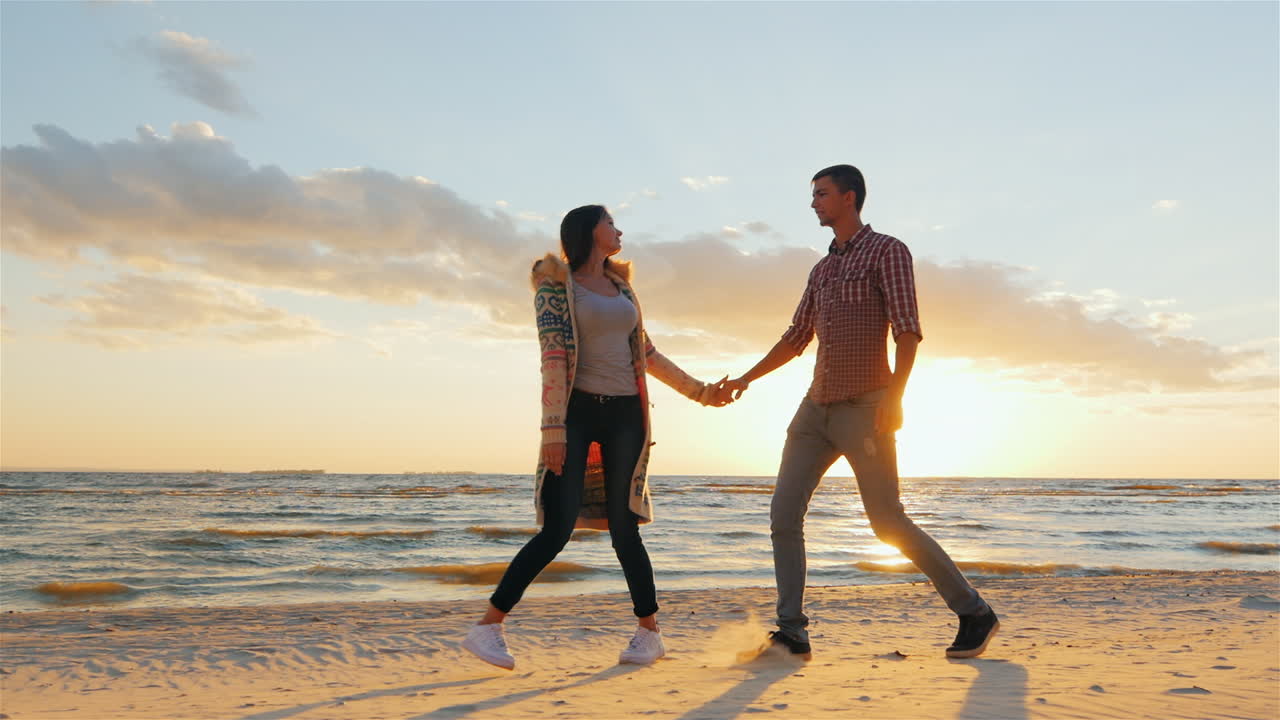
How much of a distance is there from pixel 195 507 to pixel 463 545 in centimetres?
1583

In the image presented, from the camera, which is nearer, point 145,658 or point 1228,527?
point 145,658

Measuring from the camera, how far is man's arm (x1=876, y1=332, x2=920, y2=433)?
3.74 meters

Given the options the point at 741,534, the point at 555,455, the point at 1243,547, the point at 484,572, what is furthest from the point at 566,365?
the point at 1243,547

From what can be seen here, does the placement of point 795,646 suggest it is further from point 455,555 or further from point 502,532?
point 502,532

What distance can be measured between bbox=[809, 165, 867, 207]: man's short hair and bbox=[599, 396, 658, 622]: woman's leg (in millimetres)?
1345

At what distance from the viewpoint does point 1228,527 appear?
1948cm

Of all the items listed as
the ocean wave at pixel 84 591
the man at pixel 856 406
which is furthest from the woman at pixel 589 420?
the ocean wave at pixel 84 591

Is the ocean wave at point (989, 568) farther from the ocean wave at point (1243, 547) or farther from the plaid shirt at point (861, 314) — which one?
the plaid shirt at point (861, 314)

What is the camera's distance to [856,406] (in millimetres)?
3867

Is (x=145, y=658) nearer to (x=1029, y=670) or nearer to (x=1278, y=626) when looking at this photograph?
(x=1029, y=670)

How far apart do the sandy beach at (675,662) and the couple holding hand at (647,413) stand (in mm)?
317

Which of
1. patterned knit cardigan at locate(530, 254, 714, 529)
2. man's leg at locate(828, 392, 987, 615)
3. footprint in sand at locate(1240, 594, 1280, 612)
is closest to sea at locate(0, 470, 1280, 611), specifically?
footprint in sand at locate(1240, 594, 1280, 612)

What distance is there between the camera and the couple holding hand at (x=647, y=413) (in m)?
3.79

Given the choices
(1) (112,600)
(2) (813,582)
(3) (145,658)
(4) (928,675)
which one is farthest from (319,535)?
(4) (928,675)
